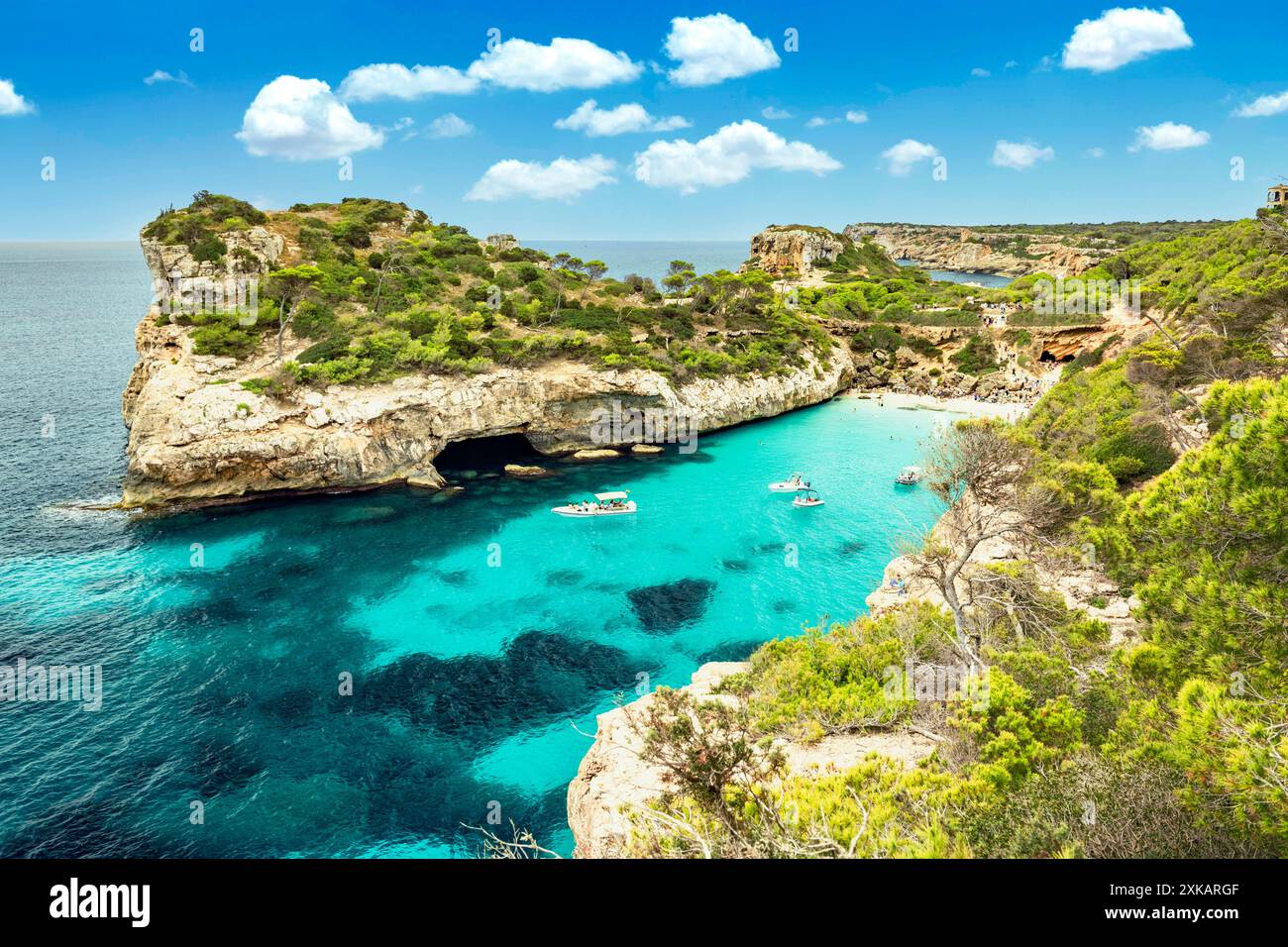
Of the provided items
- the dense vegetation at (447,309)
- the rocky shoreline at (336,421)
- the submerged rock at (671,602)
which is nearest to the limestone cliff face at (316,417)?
the rocky shoreline at (336,421)

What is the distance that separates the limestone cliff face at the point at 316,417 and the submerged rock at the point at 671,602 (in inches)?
683

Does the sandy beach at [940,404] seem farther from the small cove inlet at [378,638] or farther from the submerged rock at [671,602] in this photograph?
the submerged rock at [671,602]

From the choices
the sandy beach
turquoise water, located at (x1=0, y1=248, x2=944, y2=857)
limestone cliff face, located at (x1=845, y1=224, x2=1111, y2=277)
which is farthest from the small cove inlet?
limestone cliff face, located at (x1=845, y1=224, x2=1111, y2=277)

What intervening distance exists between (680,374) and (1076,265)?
2445 inches

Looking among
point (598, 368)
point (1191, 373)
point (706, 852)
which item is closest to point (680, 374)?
point (598, 368)

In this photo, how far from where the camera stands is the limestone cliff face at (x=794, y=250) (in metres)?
90.1

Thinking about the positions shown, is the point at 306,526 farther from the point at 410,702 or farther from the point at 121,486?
the point at 410,702

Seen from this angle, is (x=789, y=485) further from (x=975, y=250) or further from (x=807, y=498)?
(x=975, y=250)

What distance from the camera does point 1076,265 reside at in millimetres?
77562

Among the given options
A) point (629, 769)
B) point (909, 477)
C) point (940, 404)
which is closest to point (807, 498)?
point (909, 477)

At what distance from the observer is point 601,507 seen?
3139 centimetres

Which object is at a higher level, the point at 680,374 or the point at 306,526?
the point at 680,374

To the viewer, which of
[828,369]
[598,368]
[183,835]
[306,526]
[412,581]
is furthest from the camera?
[828,369]

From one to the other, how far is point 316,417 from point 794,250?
74.9 metres
